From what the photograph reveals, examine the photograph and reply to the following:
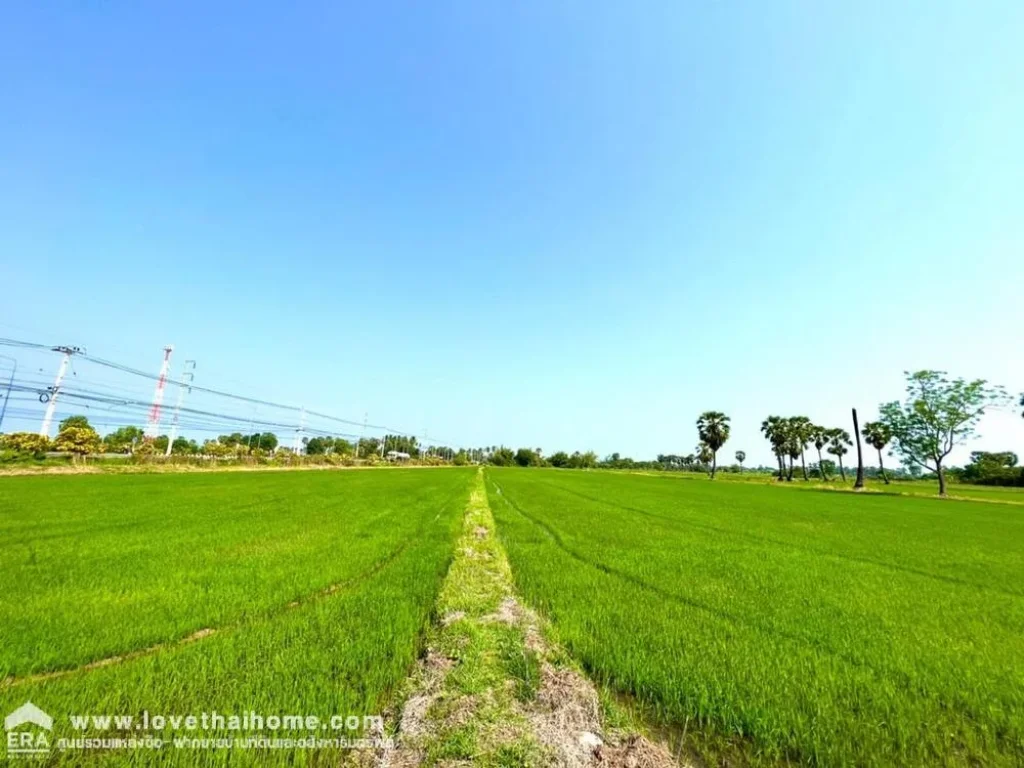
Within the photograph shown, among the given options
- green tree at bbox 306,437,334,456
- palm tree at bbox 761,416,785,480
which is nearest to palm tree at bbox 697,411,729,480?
palm tree at bbox 761,416,785,480

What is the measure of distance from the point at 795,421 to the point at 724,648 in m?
111

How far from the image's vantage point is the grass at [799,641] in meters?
3.50

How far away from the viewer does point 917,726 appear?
3621 mm

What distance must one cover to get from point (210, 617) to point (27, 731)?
2.55 metres

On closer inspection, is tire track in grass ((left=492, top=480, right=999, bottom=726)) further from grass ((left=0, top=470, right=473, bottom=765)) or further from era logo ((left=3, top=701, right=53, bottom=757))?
era logo ((left=3, top=701, right=53, bottom=757))

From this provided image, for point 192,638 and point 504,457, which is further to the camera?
point 504,457

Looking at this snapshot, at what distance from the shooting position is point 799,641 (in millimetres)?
5441

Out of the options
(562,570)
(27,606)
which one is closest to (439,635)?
(562,570)

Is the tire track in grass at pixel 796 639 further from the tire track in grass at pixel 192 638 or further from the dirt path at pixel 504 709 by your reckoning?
the tire track in grass at pixel 192 638

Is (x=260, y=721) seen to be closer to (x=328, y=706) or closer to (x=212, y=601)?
(x=328, y=706)

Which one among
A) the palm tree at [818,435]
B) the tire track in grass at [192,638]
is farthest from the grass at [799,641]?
the palm tree at [818,435]

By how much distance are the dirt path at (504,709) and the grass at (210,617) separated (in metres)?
0.43

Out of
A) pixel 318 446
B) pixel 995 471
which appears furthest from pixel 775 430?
pixel 318 446

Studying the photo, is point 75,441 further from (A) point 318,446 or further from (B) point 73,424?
(A) point 318,446
